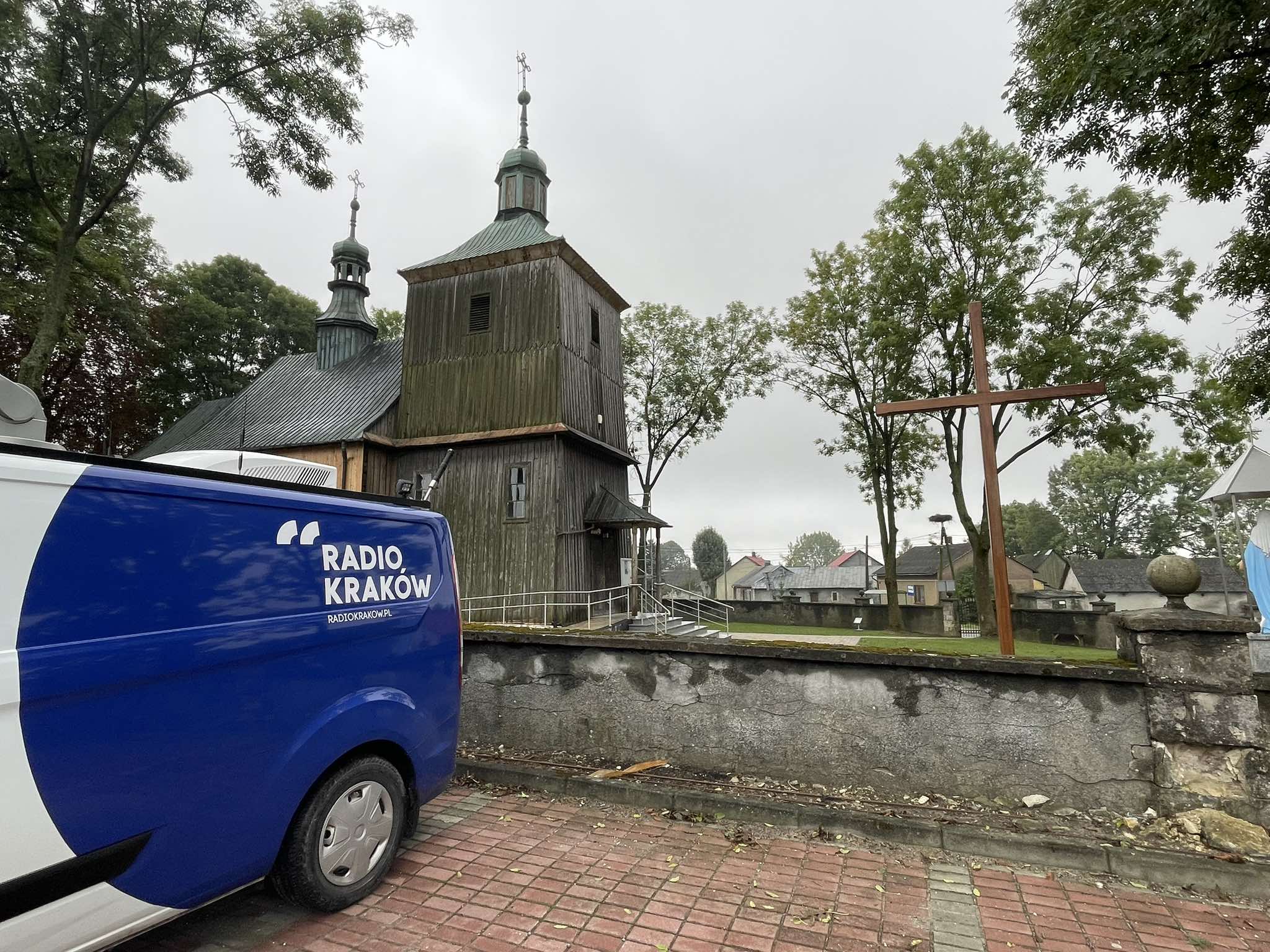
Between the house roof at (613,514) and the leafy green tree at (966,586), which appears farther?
the leafy green tree at (966,586)

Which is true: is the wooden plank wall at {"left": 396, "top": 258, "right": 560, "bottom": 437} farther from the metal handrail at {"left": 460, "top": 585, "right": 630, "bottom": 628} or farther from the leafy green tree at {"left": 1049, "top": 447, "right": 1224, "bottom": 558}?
the leafy green tree at {"left": 1049, "top": 447, "right": 1224, "bottom": 558}

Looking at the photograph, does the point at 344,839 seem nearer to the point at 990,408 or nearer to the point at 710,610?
the point at 990,408

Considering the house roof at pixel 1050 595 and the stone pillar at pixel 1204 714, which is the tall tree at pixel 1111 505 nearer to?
the house roof at pixel 1050 595

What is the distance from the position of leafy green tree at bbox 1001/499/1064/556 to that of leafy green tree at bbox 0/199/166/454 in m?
80.5

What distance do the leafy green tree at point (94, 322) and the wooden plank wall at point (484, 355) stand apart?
8.65 metres

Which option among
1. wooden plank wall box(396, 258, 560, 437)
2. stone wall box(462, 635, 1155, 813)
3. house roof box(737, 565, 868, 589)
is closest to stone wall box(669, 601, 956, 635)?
wooden plank wall box(396, 258, 560, 437)

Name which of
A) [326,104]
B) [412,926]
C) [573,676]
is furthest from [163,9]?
[412,926]

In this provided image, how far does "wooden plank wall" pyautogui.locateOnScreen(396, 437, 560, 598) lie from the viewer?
46.2 feet

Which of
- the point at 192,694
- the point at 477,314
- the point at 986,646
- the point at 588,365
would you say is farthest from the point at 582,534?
the point at 192,694

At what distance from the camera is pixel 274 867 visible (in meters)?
2.90

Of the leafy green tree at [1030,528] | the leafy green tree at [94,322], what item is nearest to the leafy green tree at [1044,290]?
the leafy green tree at [94,322]

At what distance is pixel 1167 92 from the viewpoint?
641 centimetres

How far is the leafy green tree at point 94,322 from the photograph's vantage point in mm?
16031

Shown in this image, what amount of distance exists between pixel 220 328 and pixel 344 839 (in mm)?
31333
